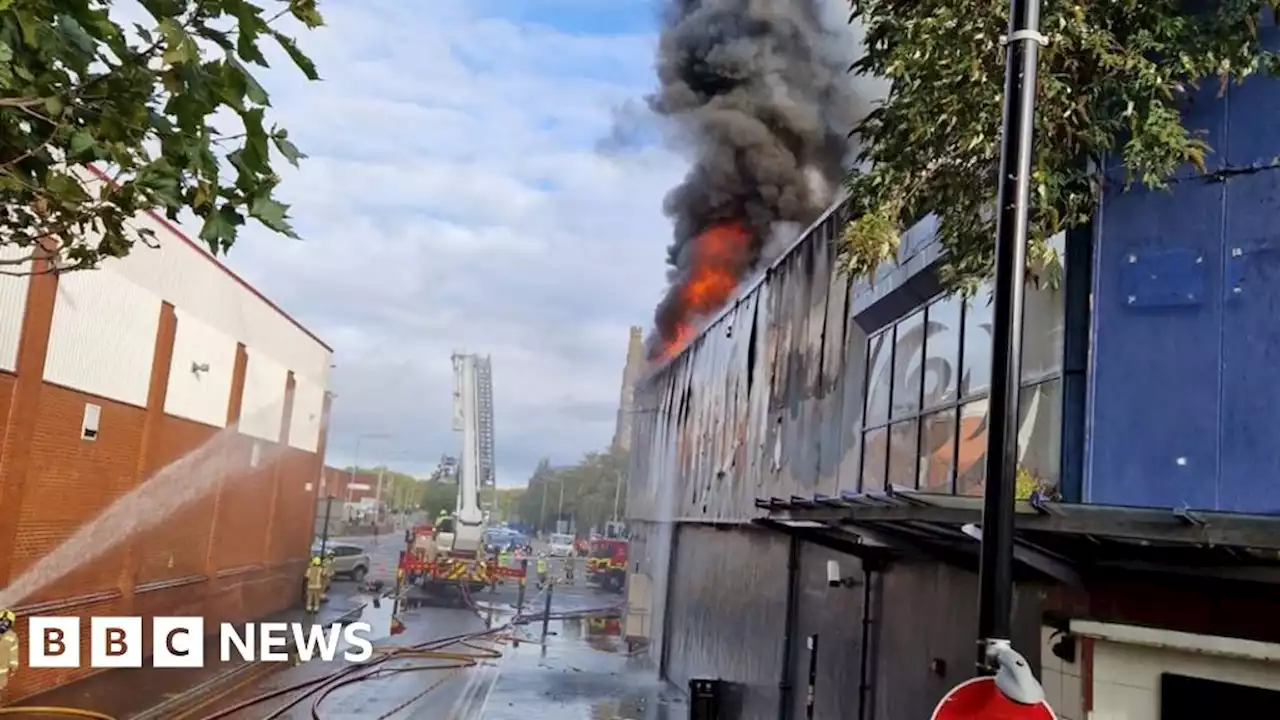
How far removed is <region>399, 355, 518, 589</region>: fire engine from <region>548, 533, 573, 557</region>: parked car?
17520 millimetres

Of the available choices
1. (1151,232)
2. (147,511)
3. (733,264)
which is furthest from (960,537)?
(733,264)

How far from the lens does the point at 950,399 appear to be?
7.82m

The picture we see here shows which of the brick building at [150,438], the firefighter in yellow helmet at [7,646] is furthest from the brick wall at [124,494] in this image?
the firefighter in yellow helmet at [7,646]

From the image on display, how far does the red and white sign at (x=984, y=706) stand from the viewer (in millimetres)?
2754

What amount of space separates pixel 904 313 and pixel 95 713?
1202 cm

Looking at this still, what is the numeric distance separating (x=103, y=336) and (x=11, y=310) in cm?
289

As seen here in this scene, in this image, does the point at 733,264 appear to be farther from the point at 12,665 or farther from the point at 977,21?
the point at 977,21

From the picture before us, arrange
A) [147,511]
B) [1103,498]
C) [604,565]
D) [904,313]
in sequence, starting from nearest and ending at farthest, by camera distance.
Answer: [1103,498]
[904,313]
[147,511]
[604,565]

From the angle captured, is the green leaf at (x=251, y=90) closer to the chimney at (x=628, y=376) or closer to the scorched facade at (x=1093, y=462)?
the scorched facade at (x=1093, y=462)

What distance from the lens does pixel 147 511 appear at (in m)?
18.3

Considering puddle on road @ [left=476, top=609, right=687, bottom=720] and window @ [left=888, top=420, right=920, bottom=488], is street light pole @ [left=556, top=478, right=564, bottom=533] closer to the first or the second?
puddle on road @ [left=476, top=609, right=687, bottom=720]

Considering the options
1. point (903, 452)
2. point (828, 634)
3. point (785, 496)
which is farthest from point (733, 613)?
point (903, 452)

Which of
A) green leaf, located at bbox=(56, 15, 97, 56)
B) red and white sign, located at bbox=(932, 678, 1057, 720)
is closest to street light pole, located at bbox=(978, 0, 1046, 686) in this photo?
red and white sign, located at bbox=(932, 678, 1057, 720)

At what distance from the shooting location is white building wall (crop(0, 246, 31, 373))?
12.8m
